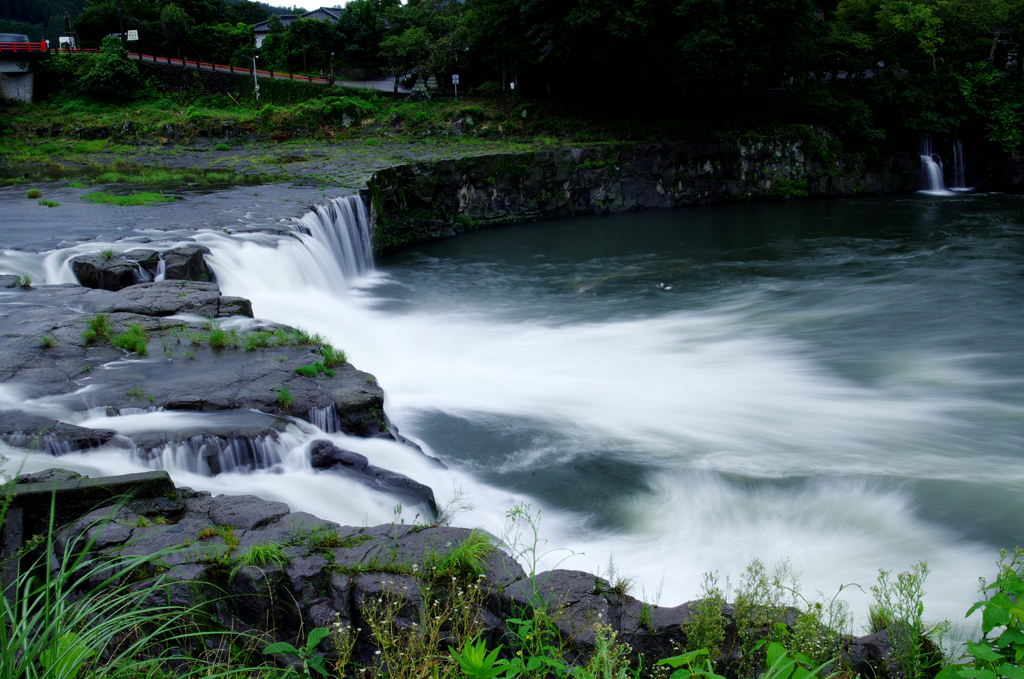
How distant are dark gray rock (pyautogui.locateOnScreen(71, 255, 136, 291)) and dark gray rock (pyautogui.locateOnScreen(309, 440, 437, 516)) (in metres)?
6.46

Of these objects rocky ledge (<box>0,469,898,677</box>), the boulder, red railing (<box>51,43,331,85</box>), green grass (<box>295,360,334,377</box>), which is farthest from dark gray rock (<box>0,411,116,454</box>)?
red railing (<box>51,43,331,85</box>)

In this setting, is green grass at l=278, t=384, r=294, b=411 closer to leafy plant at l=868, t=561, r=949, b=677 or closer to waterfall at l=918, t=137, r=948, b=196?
leafy plant at l=868, t=561, r=949, b=677

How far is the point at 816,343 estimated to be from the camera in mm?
12516

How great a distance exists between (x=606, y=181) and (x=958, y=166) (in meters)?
15.5

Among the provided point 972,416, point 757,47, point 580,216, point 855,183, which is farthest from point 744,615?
point 855,183

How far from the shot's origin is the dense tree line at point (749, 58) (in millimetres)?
25172

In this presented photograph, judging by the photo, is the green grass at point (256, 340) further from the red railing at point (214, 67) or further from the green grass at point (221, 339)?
the red railing at point (214, 67)

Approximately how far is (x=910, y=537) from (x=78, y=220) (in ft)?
51.3

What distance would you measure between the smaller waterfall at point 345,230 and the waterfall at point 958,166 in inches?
970

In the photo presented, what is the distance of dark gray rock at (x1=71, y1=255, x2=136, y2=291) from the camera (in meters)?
11.6

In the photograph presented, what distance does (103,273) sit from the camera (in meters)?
11.6

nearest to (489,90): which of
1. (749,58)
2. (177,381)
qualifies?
(749,58)

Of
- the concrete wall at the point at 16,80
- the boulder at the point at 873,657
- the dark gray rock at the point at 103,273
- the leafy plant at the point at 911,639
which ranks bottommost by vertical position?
Answer: the boulder at the point at 873,657

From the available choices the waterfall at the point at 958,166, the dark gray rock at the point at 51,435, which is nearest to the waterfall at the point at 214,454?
the dark gray rock at the point at 51,435
